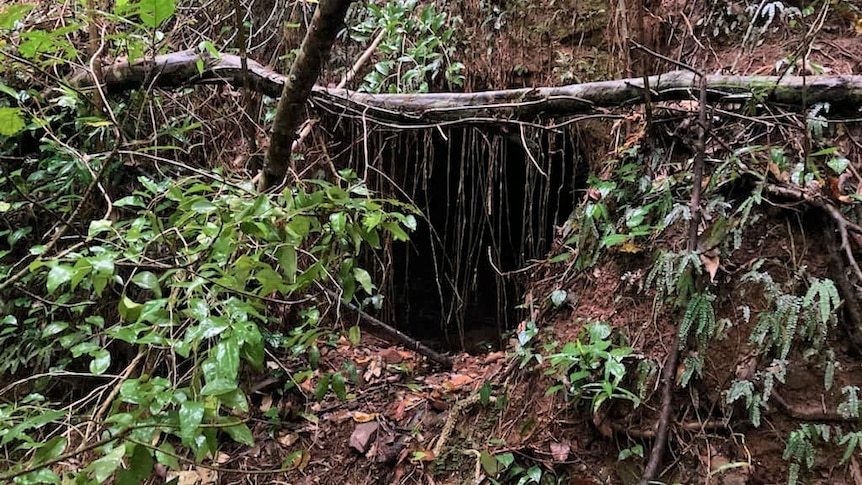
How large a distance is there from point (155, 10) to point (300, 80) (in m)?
0.50

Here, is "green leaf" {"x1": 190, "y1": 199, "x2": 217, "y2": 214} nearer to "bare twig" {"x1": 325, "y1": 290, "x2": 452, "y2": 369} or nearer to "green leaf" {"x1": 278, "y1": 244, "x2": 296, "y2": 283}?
"green leaf" {"x1": 278, "y1": 244, "x2": 296, "y2": 283}

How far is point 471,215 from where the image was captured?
3.38 m

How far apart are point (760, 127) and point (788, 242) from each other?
553 mm

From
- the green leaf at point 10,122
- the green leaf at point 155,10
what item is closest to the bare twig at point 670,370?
the green leaf at point 155,10

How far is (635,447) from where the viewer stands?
6.80ft

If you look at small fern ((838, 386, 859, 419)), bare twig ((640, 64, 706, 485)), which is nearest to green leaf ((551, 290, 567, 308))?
bare twig ((640, 64, 706, 485))

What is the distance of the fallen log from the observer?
2199 mm

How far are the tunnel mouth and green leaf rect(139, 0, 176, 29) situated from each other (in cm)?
148

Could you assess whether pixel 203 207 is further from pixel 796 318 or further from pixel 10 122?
pixel 796 318

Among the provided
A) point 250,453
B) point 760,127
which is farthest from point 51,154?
point 760,127

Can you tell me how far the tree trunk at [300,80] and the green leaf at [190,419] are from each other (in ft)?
3.29

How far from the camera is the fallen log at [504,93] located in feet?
7.22

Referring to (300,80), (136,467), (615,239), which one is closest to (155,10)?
(300,80)

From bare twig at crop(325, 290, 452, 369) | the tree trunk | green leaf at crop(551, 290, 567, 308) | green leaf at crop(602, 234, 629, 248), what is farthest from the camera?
bare twig at crop(325, 290, 452, 369)
